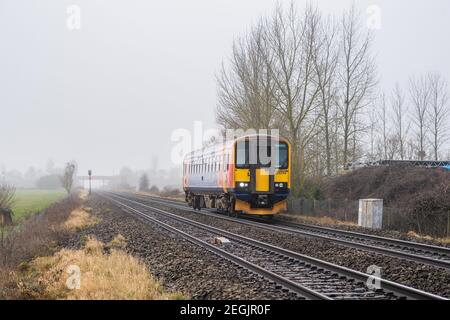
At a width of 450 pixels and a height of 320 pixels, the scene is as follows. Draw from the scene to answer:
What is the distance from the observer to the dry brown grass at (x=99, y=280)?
7.26m

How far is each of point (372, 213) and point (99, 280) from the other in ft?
43.3

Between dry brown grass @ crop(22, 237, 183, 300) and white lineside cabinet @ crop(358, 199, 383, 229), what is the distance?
10.8 metres

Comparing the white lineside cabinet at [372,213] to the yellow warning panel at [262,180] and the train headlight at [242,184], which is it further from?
the train headlight at [242,184]

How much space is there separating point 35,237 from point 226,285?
9767mm

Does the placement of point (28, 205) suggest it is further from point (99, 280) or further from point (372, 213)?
point (99, 280)

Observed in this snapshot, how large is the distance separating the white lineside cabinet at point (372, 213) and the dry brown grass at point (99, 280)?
1083 centimetres

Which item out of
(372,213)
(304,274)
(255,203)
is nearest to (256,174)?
(255,203)

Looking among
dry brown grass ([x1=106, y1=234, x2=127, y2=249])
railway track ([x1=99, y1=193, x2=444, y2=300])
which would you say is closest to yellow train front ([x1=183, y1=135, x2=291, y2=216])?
railway track ([x1=99, y1=193, x2=444, y2=300])

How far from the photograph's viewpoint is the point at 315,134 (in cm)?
2872

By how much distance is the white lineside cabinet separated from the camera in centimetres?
1900

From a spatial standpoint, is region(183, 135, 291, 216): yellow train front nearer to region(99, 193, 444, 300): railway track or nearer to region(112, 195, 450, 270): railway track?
region(112, 195, 450, 270): railway track

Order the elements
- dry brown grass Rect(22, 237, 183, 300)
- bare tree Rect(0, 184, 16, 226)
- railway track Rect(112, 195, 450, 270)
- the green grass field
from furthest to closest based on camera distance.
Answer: the green grass field → bare tree Rect(0, 184, 16, 226) → railway track Rect(112, 195, 450, 270) → dry brown grass Rect(22, 237, 183, 300)

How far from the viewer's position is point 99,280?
808cm
